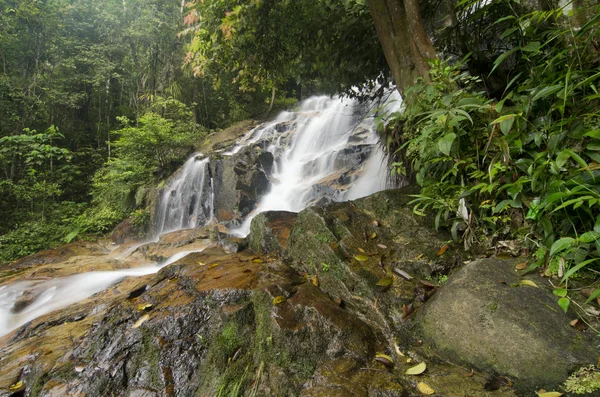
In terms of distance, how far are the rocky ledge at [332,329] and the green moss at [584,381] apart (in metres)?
0.04

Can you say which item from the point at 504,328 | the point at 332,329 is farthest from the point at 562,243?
the point at 332,329

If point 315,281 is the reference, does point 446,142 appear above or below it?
above

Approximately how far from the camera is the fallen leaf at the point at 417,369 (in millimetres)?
1781

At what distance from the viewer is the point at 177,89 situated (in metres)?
15.6

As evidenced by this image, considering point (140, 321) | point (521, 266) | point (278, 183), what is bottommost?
point (521, 266)

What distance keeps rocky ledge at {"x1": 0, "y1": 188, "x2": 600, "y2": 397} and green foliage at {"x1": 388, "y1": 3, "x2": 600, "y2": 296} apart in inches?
11.8

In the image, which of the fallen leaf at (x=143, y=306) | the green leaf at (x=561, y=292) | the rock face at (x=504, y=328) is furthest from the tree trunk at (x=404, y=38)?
the fallen leaf at (x=143, y=306)

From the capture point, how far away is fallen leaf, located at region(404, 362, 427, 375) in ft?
5.84

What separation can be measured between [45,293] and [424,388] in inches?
252

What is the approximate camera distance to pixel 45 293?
540 centimetres

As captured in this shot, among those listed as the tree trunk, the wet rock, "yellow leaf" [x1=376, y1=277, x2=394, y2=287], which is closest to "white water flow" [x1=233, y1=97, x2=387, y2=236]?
the wet rock

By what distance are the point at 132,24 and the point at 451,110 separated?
1841 cm

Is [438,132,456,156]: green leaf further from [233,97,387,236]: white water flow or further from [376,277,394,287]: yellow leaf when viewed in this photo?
[233,97,387,236]: white water flow

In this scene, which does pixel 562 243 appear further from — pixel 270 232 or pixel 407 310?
pixel 270 232
